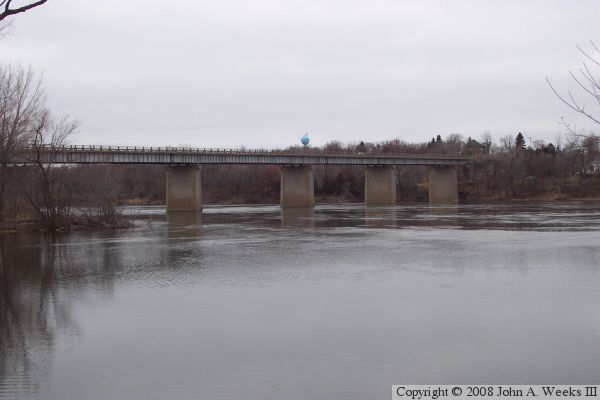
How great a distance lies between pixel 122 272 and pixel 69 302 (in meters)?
6.68

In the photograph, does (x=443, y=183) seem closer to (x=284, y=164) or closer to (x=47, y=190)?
(x=284, y=164)

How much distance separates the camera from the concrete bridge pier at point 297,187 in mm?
107562

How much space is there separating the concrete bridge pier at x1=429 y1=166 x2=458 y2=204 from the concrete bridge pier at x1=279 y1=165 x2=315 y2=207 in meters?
32.1

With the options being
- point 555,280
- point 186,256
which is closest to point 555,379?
point 555,280

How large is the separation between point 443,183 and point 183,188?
5992cm

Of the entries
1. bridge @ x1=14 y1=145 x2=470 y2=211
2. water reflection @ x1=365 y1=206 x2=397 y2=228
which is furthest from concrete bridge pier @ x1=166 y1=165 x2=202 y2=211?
water reflection @ x1=365 y1=206 x2=397 y2=228

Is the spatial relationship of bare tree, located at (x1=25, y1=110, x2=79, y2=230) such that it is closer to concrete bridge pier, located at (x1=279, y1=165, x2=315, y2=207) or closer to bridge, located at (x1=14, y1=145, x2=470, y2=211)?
bridge, located at (x1=14, y1=145, x2=470, y2=211)

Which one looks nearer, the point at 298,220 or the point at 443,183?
the point at 298,220

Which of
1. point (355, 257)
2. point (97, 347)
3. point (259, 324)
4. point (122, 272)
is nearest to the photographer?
point (97, 347)

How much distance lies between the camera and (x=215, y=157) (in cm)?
9775

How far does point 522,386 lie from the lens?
10578 mm

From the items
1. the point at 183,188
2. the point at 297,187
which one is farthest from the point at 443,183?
the point at 183,188

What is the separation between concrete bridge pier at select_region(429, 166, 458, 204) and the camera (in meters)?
128

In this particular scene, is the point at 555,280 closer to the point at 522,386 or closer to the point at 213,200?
the point at 522,386
